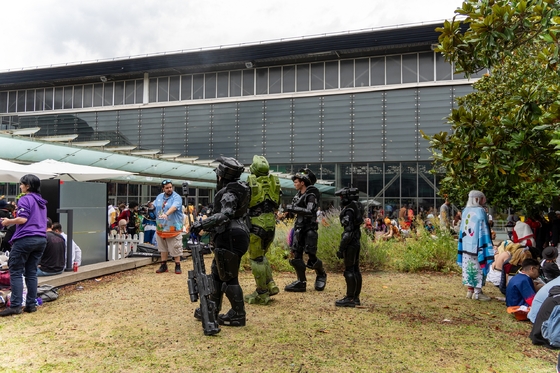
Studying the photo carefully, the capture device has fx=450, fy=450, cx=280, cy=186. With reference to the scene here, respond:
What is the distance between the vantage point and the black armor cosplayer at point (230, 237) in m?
4.89

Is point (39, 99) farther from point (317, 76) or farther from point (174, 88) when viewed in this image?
point (317, 76)

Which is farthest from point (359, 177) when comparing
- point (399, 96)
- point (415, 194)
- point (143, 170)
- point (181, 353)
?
point (181, 353)

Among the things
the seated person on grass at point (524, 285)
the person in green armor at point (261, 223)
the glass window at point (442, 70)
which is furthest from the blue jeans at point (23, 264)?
the glass window at point (442, 70)

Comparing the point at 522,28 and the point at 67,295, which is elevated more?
the point at 522,28

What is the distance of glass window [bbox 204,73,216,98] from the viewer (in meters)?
30.0

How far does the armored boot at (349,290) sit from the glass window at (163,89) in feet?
88.8

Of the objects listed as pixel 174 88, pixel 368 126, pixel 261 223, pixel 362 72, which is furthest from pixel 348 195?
pixel 174 88

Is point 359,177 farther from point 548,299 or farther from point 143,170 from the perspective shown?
point 548,299

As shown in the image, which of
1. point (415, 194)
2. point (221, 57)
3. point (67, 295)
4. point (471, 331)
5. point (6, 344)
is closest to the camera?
point (6, 344)

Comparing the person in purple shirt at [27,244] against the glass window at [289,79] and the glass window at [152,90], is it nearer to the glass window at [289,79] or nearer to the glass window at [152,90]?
the glass window at [289,79]

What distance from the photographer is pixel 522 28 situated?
5.18 meters

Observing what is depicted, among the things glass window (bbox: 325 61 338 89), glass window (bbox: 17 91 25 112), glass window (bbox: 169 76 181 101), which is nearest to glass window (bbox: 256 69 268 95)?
glass window (bbox: 325 61 338 89)

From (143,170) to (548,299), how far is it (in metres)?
16.4

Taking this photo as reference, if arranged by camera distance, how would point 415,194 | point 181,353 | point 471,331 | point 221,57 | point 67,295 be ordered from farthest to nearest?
1. point 221,57
2. point 415,194
3. point 67,295
4. point 471,331
5. point 181,353
